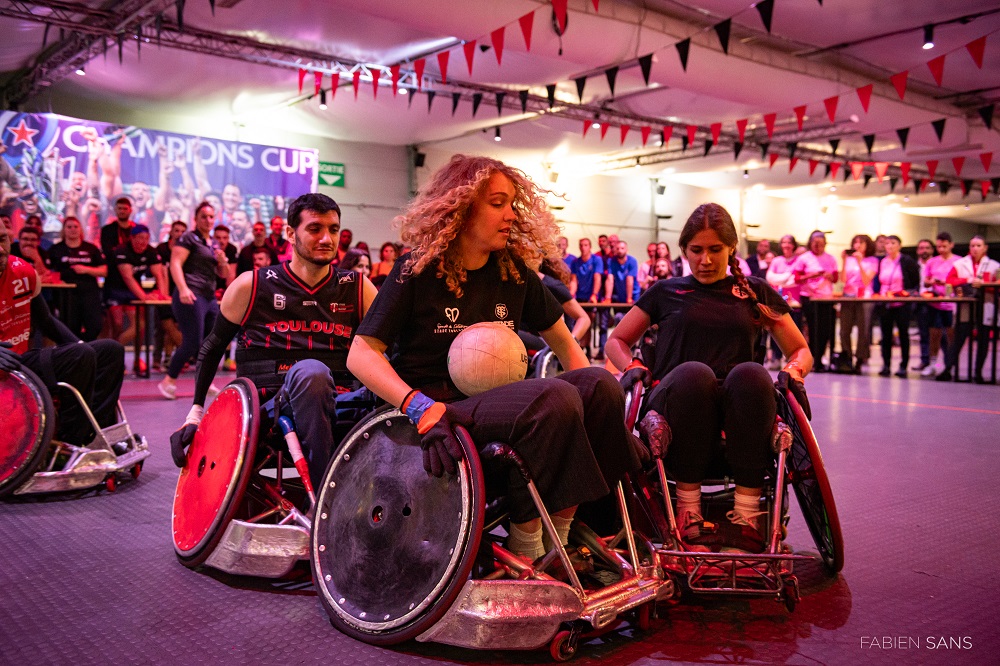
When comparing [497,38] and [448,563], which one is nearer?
[448,563]

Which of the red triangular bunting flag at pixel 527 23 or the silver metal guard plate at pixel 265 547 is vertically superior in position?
the red triangular bunting flag at pixel 527 23

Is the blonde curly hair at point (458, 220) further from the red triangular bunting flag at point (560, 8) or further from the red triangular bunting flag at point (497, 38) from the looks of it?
the red triangular bunting flag at point (497, 38)

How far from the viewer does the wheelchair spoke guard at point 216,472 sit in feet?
9.05

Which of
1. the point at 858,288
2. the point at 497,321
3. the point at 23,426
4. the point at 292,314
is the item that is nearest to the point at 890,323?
the point at 858,288

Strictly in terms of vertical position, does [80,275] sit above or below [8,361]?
above

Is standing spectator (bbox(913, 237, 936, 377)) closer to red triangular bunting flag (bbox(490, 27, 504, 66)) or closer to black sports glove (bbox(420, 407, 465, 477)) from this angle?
red triangular bunting flag (bbox(490, 27, 504, 66))

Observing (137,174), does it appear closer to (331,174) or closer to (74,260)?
(74,260)

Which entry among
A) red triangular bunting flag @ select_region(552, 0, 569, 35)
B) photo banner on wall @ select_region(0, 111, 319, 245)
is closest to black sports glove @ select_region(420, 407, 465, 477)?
red triangular bunting flag @ select_region(552, 0, 569, 35)

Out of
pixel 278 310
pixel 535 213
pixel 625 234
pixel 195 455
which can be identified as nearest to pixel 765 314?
pixel 535 213

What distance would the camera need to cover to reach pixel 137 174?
41.3 feet

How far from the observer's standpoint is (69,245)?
31.4ft

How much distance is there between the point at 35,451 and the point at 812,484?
3404 mm

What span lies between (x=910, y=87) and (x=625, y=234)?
912cm

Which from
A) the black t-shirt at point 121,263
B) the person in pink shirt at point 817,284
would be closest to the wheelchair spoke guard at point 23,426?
the black t-shirt at point 121,263
